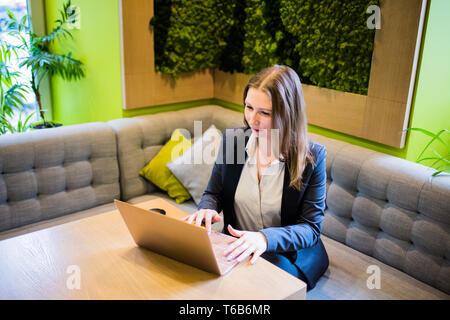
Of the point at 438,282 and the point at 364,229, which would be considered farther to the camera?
the point at 364,229

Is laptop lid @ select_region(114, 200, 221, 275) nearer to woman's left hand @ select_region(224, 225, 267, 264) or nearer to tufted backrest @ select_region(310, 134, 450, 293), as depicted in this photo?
woman's left hand @ select_region(224, 225, 267, 264)

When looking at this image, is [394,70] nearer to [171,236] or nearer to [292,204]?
[292,204]

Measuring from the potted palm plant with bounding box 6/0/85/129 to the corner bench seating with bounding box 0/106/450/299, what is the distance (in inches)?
23.3

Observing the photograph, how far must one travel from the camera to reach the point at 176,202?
2.64 m

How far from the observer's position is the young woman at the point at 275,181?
5.22 ft

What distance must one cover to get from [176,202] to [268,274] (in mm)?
1422

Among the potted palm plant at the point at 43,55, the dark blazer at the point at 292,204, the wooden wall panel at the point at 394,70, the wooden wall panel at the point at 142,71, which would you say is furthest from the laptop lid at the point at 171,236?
the potted palm plant at the point at 43,55

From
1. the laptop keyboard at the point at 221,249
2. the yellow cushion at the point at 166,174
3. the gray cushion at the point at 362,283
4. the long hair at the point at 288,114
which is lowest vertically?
the gray cushion at the point at 362,283

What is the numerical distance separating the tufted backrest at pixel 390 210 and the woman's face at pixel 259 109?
0.74 m

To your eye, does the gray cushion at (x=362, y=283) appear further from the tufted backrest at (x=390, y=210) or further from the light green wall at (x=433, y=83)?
the light green wall at (x=433, y=83)

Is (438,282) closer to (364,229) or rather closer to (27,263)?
(364,229)
